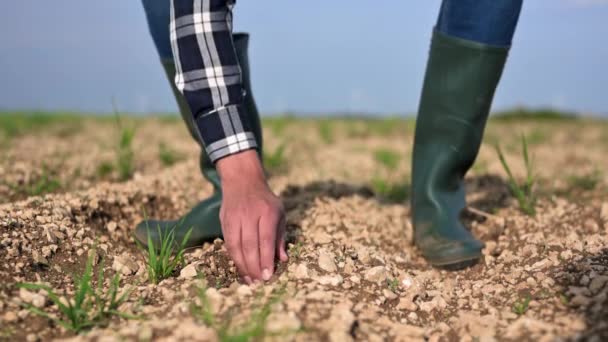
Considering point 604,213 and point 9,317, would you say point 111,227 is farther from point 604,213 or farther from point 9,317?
point 604,213

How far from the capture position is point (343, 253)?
5.51 feet

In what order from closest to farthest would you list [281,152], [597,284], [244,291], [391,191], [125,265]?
[244,291], [597,284], [125,265], [391,191], [281,152]

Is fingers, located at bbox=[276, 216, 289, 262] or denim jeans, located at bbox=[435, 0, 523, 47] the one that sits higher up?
denim jeans, located at bbox=[435, 0, 523, 47]

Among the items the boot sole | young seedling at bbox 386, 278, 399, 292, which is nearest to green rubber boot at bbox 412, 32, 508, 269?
the boot sole

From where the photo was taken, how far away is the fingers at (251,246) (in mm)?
1432

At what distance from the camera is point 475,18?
1.83m

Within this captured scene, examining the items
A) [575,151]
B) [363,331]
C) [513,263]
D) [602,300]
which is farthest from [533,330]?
[575,151]

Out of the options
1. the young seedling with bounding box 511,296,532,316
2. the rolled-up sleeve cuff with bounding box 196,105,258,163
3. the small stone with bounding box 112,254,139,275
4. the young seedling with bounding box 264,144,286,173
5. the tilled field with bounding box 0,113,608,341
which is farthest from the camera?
the young seedling with bounding box 264,144,286,173

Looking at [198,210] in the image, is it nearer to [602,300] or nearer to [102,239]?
[102,239]

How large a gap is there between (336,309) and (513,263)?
0.79m

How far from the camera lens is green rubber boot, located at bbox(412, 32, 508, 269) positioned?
1899 millimetres

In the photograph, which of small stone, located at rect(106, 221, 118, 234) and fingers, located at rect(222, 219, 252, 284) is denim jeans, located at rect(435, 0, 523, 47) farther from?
small stone, located at rect(106, 221, 118, 234)

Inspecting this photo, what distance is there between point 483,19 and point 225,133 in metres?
0.90

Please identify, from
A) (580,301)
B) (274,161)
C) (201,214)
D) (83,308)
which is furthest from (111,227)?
(580,301)
